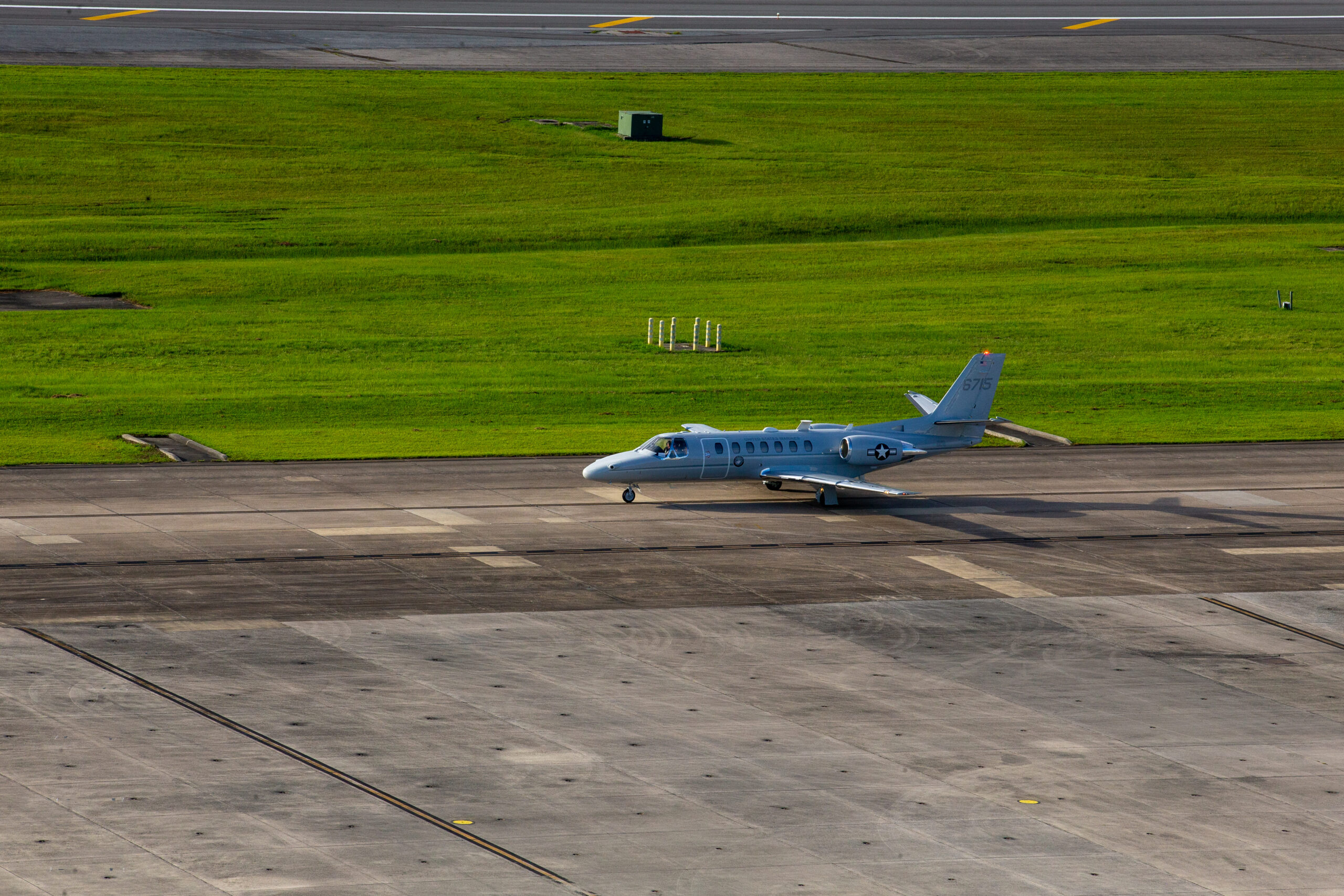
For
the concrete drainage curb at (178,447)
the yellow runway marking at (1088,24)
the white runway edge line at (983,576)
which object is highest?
the yellow runway marking at (1088,24)

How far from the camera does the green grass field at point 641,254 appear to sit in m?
69.3

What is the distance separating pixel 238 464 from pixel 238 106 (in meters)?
65.1

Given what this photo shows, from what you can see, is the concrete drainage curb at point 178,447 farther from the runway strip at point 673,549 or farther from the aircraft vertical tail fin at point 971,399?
the aircraft vertical tail fin at point 971,399

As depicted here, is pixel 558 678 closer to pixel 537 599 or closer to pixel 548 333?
pixel 537 599

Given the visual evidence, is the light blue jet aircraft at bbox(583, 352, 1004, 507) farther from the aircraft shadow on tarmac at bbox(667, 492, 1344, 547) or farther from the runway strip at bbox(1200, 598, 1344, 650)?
the runway strip at bbox(1200, 598, 1344, 650)

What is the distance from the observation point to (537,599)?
42219 mm

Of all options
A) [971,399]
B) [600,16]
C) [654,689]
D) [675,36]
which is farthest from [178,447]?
[600,16]

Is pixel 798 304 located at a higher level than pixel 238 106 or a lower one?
lower

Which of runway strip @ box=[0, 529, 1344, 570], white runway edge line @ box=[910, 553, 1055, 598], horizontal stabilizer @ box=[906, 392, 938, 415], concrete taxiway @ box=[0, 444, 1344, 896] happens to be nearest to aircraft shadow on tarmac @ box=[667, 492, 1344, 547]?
concrete taxiway @ box=[0, 444, 1344, 896]

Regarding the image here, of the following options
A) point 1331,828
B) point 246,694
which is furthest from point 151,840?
point 1331,828

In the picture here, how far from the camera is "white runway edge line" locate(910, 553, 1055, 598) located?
44375 millimetres

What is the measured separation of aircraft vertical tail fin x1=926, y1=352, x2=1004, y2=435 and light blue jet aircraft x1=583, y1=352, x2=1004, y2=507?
2 cm

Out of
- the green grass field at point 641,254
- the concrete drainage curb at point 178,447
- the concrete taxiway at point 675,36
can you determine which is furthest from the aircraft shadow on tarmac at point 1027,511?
the concrete taxiway at point 675,36

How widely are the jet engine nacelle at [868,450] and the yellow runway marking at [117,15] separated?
96.8m
